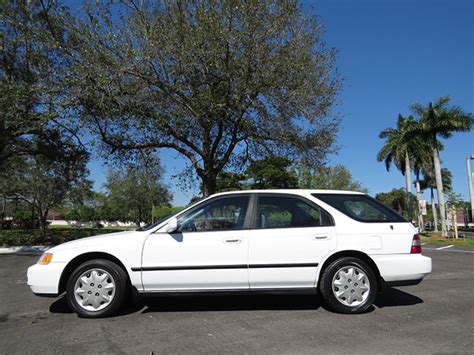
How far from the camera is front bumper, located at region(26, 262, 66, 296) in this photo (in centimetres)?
483

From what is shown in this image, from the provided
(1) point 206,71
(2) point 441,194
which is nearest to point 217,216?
(1) point 206,71

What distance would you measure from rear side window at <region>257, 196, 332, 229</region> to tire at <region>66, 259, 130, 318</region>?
1.94 m

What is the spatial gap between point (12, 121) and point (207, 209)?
34.7 feet

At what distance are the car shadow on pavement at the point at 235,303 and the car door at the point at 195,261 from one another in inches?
10.4

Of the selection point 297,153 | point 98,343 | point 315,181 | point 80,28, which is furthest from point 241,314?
point 315,181

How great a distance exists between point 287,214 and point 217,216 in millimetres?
956

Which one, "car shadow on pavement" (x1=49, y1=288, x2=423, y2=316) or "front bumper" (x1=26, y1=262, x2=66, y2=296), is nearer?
"front bumper" (x1=26, y1=262, x2=66, y2=296)

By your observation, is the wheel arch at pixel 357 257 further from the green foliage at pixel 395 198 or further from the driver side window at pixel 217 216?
the green foliage at pixel 395 198

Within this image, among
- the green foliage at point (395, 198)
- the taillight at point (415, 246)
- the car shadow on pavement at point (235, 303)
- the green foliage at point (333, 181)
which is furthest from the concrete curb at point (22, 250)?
the green foliage at point (395, 198)

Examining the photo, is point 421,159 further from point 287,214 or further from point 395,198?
point 395,198

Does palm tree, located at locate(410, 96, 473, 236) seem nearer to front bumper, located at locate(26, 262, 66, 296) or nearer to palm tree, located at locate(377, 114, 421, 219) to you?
palm tree, located at locate(377, 114, 421, 219)

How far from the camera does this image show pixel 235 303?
5477 millimetres

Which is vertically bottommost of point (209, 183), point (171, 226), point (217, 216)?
point (171, 226)

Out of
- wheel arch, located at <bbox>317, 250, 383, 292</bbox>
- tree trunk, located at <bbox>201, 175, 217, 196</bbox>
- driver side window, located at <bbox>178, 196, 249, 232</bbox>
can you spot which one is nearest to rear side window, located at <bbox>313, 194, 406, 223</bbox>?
wheel arch, located at <bbox>317, 250, 383, 292</bbox>
